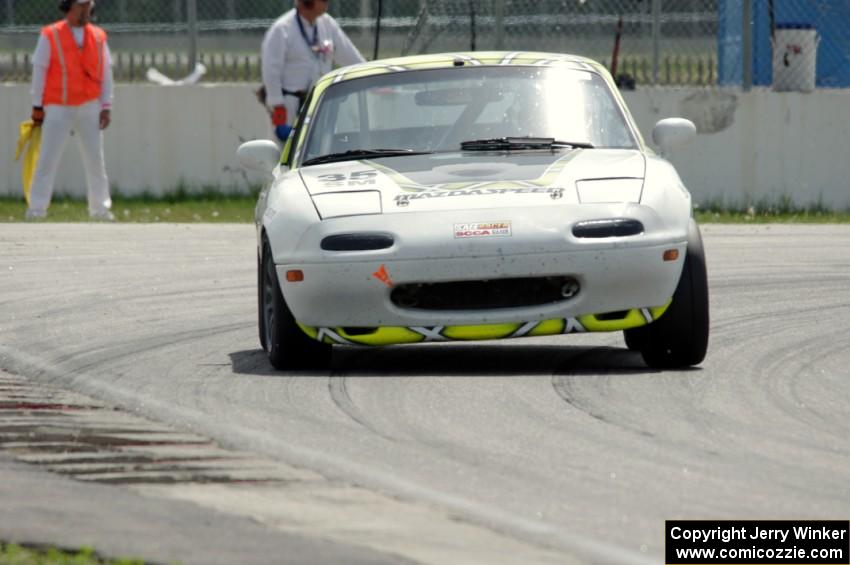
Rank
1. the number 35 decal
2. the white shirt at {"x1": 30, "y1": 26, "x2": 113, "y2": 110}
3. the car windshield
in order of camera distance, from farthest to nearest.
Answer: the white shirt at {"x1": 30, "y1": 26, "x2": 113, "y2": 110}
the car windshield
the number 35 decal

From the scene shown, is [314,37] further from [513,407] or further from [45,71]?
[513,407]

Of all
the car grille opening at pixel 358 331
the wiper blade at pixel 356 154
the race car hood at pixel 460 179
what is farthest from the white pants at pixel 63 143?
the car grille opening at pixel 358 331

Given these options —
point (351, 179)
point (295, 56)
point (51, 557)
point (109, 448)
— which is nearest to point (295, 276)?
point (351, 179)

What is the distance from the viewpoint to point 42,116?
1731 centimetres

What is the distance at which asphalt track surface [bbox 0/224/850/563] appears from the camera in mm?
5312

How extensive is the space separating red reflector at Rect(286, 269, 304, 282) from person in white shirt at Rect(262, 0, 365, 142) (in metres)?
7.41

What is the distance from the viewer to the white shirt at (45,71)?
17.0 m

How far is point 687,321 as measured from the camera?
789 cm

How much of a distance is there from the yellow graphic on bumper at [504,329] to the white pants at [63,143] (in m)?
9.86

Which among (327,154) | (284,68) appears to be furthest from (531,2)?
(327,154)

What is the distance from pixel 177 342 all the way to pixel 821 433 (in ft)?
12.1

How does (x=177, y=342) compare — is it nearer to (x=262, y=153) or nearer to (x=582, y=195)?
(x=262, y=153)

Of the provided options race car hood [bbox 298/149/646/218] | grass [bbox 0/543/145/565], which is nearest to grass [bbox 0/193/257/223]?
race car hood [bbox 298/149/646/218]

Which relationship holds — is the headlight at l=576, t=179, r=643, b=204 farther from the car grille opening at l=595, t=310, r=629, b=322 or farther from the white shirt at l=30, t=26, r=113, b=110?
the white shirt at l=30, t=26, r=113, b=110
